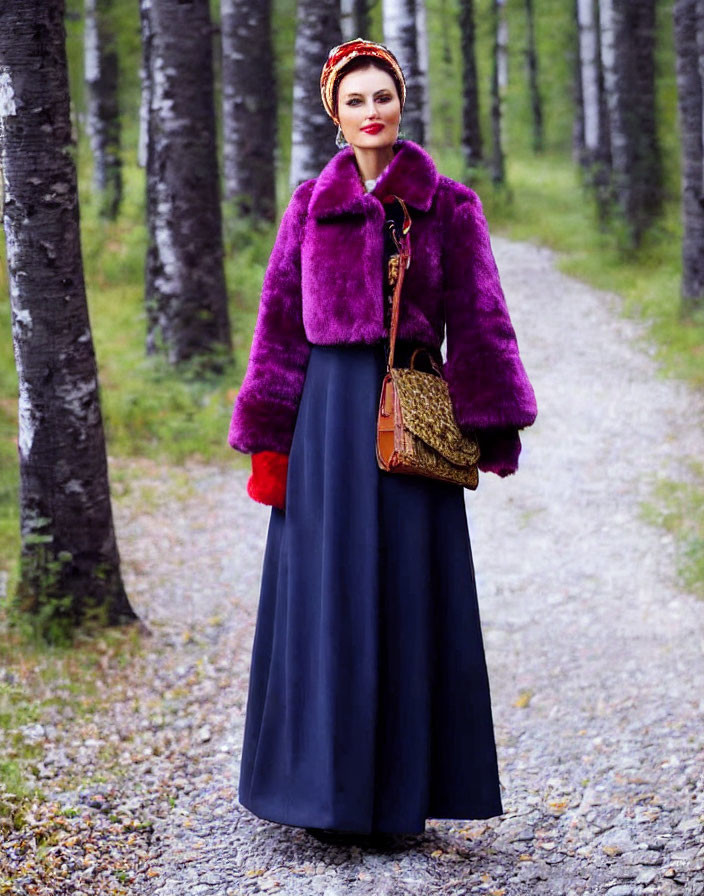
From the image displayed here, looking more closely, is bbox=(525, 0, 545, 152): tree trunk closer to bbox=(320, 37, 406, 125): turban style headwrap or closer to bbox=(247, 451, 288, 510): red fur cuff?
bbox=(320, 37, 406, 125): turban style headwrap

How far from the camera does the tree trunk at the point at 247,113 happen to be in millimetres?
13461

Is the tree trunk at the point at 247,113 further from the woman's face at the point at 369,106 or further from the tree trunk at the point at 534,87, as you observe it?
the tree trunk at the point at 534,87

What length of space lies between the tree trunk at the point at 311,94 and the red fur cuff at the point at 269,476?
7687mm

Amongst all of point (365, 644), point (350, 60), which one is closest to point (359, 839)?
point (365, 644)

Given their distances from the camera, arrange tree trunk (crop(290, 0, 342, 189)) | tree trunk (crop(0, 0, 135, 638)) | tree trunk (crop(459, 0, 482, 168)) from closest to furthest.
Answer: tree trunk (crop(0, 0, 135, 638))
tree trunk (crop(290, 0, 342, 189))
tree trunk (crop(459, 0, 482, 168))

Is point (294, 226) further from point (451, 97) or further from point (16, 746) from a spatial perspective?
point (451, 97)

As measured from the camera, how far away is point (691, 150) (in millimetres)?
11062

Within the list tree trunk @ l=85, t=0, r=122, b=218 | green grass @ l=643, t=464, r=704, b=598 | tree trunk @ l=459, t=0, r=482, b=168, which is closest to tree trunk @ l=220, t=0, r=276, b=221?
tree trunk @ l=85, t=0, r=122, b=218

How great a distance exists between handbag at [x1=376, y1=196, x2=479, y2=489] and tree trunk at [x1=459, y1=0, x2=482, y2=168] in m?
17.8

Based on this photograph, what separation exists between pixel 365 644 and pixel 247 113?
36.1ft

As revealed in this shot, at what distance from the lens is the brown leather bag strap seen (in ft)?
11.4

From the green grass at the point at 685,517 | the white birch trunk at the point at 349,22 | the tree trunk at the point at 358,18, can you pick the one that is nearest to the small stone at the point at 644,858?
the green grass at the point at 685,517

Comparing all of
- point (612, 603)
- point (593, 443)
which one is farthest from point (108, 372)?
point (612, 603)

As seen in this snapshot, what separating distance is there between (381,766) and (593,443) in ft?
19.0
